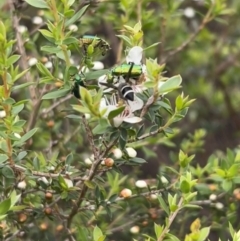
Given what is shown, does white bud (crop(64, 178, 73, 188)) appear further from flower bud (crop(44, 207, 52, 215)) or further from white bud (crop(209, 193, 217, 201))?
white bud (crop(209, 193, 217, 201))

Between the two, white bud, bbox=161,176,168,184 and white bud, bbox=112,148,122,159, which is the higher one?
white bud, bbox=112,148,122,159

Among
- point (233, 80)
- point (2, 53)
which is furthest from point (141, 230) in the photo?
point (233, 80)

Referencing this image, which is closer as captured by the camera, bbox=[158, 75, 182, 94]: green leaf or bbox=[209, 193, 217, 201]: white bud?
bbox=[158, 75, 182, 94]: green leaf

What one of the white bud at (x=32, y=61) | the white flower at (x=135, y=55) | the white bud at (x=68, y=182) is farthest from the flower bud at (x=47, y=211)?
the white bud at (x=32, y=61)

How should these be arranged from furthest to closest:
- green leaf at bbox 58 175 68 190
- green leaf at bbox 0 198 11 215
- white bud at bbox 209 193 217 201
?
white bud at bbox 209 193 217 201
green leaf at bbox 58 175 68 190
green leaf at bbox 0 198 11 215

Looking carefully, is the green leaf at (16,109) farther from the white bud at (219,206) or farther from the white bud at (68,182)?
the white bud at (219,206)

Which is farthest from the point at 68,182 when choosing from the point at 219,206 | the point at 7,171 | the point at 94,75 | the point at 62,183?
the point at 219,206

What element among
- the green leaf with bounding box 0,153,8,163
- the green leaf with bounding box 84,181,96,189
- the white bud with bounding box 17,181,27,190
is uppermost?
the green leaf with bounding box 0,153,8,163

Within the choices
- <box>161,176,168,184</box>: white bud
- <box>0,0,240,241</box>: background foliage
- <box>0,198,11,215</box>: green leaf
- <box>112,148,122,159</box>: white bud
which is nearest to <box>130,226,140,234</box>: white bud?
<box>0,0,240,241</box>: background foliage
